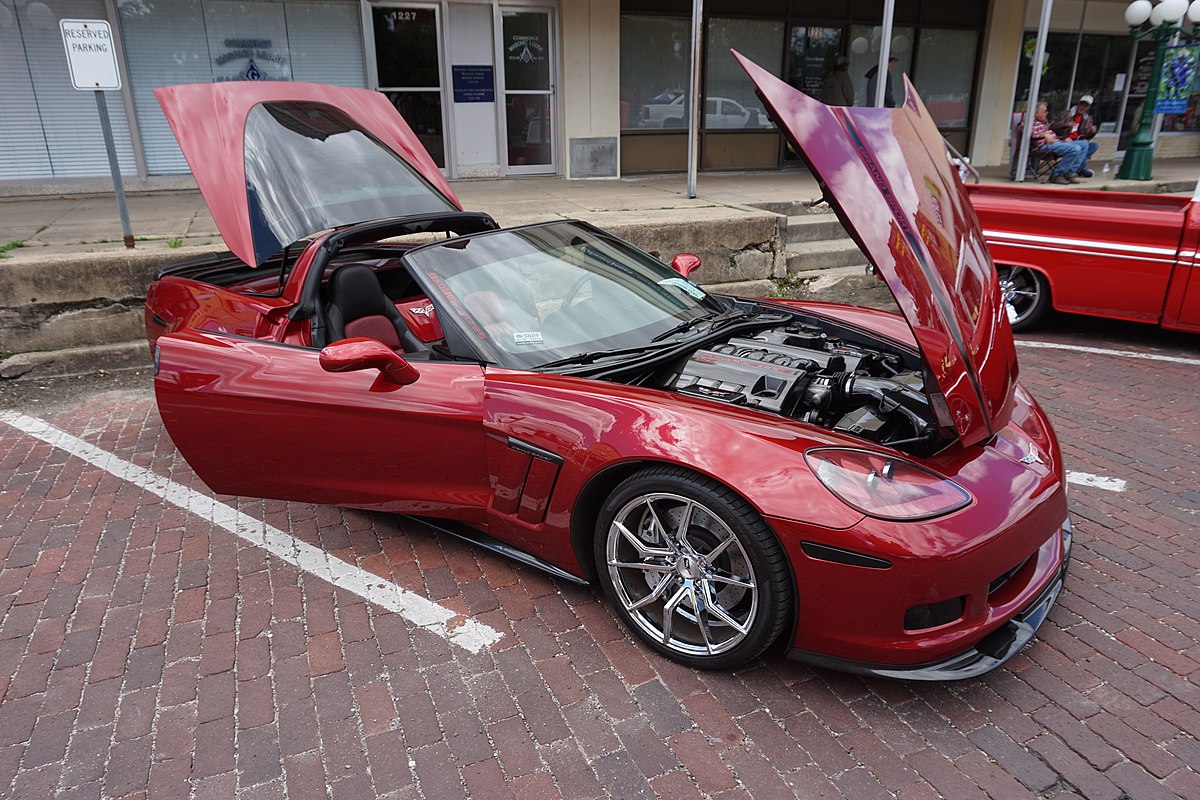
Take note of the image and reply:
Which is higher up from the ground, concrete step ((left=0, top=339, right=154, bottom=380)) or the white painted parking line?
concrete step ((left=0, top=339, right=154, bottom=380))

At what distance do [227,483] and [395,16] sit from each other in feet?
30.7

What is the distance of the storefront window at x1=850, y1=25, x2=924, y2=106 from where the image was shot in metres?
13.7

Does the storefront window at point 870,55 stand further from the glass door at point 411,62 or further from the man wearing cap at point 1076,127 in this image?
the glass door at point 411,62

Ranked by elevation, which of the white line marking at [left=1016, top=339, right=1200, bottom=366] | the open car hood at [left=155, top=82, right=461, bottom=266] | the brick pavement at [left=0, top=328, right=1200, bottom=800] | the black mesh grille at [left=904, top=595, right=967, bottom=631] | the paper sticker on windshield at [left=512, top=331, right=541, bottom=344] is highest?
the open car hood at [left=155, top=82, right=461, bottom=266]

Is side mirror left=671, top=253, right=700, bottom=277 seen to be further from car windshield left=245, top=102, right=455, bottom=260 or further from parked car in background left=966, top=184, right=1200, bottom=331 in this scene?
parked car in background left=966, top=184, right=1200, bottom=331

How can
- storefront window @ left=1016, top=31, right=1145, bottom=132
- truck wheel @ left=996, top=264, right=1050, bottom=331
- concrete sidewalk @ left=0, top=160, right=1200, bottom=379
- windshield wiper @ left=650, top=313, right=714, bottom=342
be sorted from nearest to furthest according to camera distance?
windshield wiper @ left=650, top=313, right=714, bottom=342, concrete sidewalk @ left=0, top=160, right=1200, bottom=379, truck wheel @ left=996, top=264, right=1050, bottom=331, storefront window @ left=1016, top=31, right=1145, bottom=132

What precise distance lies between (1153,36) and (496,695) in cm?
1500

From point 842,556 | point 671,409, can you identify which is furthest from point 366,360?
point 842,556

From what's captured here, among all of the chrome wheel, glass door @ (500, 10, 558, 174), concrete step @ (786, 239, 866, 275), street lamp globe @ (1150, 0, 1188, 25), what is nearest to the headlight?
the chrome wheel

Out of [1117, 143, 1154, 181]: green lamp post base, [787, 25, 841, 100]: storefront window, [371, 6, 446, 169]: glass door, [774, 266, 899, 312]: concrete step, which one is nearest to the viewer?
[774, 266, 899, 312]: concrete step

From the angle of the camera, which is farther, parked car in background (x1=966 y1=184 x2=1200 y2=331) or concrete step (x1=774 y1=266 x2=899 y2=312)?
concrete step (x1=774 y1=266 x2=899 y2=312)

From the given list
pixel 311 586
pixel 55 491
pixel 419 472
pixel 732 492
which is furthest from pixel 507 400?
pixel 55 491

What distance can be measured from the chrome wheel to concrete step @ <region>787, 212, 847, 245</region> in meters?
6.53

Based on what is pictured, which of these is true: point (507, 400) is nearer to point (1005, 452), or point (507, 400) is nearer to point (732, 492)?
point (732, 492)
